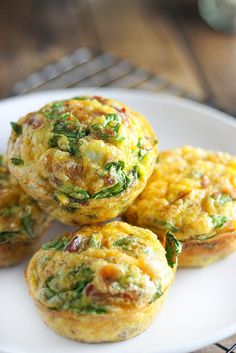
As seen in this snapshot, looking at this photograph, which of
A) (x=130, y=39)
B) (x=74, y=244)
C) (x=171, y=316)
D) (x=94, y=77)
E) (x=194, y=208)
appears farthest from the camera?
(x=130, y=39)

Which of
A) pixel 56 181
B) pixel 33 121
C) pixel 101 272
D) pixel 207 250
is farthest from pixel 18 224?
pixel 207 250

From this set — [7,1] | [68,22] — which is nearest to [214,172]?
[68,22]

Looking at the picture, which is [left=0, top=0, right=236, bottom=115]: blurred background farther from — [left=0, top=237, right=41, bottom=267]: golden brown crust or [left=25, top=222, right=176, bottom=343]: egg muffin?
[left=25, top=222, right=176, bottom=343]: egg muffin

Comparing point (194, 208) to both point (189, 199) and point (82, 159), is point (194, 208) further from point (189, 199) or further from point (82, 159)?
point (82, 159)

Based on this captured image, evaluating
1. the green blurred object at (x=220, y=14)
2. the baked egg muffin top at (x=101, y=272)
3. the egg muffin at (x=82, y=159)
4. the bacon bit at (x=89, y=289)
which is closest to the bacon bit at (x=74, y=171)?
the egg muffin at (x=82, y=159)

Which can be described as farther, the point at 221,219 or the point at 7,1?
the point at 7,1

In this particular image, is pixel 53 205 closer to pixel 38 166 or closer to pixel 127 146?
pixel 38 166
